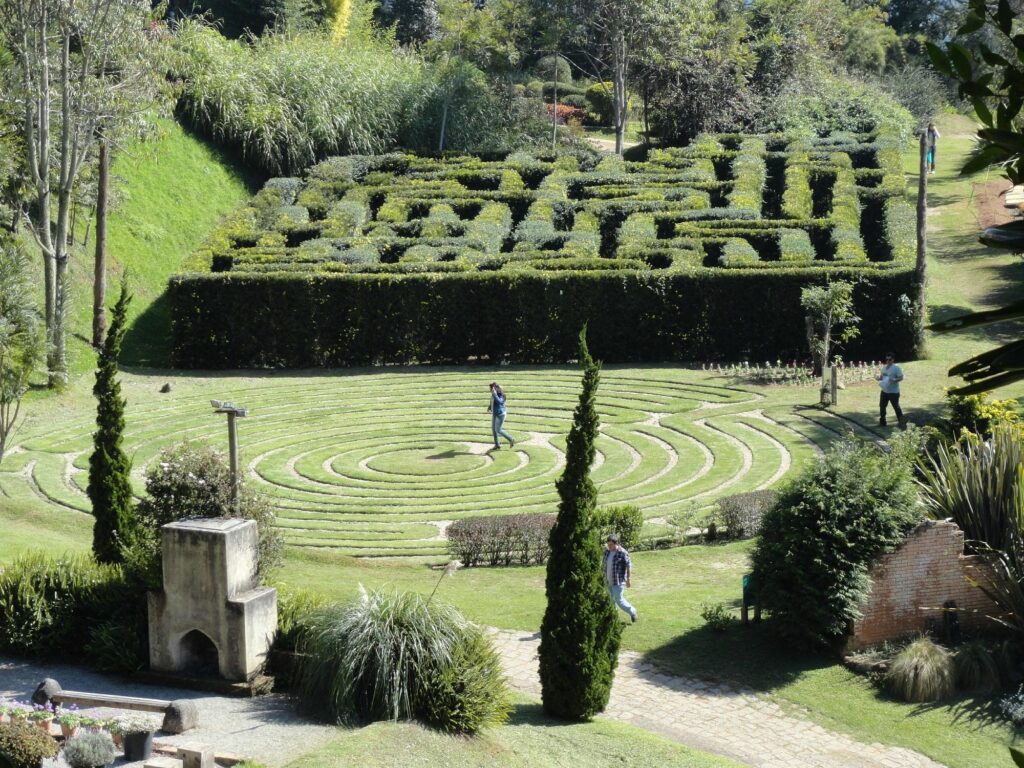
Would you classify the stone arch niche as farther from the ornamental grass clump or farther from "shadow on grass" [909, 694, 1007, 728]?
"shadow on grass" [909, 694, 1007, 728]

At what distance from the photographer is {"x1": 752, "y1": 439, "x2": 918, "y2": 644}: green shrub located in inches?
633

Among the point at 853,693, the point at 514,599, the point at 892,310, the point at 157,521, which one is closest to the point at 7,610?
the point at 157,521

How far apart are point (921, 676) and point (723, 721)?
99.0 inches

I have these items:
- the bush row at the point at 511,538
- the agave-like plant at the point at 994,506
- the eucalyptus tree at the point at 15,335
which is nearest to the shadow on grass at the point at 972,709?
the agave-like plant at the point at 994,506

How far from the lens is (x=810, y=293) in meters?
29.5

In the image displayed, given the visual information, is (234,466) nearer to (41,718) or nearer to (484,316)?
(41,718)

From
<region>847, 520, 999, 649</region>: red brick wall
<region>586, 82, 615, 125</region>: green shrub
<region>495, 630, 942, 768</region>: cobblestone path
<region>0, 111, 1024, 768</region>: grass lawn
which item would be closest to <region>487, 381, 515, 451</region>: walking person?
<region>0, 111, 1024, 768</region>: grass lawn

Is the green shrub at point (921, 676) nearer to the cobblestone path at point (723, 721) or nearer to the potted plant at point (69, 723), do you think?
the cobblestone path at point (723, 721)

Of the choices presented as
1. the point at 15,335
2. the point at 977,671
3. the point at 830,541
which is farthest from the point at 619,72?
the point at 977,671

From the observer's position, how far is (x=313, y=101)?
47438mm

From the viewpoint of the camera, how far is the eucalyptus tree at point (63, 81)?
2838 cm

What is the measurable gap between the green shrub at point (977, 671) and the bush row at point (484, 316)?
17.5 m

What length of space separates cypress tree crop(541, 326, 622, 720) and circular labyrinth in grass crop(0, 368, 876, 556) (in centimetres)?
763

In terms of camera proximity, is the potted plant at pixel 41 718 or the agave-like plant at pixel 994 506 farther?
the agave-like plant at pixel 994 506
